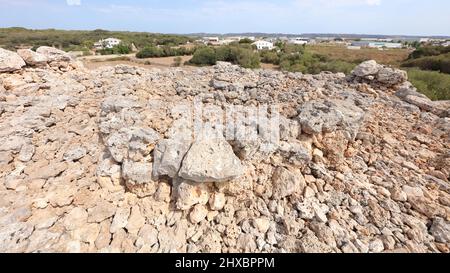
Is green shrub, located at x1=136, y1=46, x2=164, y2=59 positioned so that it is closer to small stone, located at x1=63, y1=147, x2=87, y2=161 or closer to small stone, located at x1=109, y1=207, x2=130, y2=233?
small stone, located at x1=63, y1=147, x2=87, y2=161

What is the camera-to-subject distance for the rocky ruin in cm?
280

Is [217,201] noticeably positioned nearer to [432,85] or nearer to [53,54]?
[53,54]

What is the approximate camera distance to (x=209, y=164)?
2967 mm

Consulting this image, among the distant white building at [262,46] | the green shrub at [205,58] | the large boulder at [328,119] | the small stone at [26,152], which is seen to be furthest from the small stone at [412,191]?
the distant white building at [262,46]

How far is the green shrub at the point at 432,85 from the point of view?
744 centimetres

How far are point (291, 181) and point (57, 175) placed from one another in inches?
131

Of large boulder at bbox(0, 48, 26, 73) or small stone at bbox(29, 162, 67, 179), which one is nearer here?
small stone at bbox(29, 162, 67, 179)

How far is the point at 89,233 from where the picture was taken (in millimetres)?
2832

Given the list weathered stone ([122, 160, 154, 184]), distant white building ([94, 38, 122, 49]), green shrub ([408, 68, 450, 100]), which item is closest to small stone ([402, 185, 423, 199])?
weathered stone ([122, 160, 154, 184])

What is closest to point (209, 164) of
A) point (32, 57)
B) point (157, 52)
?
point (32, 57)

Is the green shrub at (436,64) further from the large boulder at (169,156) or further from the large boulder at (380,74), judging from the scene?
the large boulder at (169,156)

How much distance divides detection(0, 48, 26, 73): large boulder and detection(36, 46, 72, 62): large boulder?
622 mm
